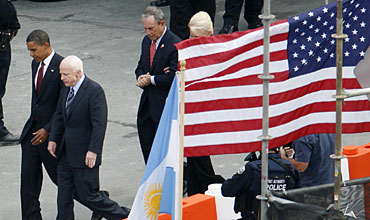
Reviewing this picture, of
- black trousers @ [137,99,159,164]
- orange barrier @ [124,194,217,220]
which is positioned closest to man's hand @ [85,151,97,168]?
orange barrier @ [124,194,217,220]

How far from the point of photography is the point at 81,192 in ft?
30.1

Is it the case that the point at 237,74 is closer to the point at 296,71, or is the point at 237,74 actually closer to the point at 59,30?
the point at 296,71

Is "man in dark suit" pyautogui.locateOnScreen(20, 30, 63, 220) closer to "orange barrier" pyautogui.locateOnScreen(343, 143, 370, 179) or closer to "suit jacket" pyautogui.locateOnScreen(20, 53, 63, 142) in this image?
"suit jacket" pyautogui.locateOnScreen(20, 53, 63, 142)

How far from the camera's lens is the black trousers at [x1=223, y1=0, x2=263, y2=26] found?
16297 mm

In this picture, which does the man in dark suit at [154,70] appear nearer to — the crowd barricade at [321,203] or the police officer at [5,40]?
the police officer at [5,40]

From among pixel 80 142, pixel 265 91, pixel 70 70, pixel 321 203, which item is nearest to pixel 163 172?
pixel 265 91

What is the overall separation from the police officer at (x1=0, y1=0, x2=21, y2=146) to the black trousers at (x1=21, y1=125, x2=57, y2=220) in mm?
2741

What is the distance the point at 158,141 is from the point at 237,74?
85cm

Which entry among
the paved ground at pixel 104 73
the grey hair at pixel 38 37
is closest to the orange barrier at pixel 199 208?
the paved ground at pixel 104 73

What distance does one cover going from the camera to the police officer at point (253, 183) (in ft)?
25.3

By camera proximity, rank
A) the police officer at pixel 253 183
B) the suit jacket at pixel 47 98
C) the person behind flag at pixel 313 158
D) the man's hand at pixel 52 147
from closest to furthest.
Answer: the police officer at pixel 253 183
the person behind flag at pixel 313 158
the man's hand at pixel 52 147
the suit jacket at pixel 47 98

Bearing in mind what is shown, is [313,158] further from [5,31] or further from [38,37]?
[5,31]

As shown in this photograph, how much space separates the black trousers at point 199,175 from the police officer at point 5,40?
331 centimetres

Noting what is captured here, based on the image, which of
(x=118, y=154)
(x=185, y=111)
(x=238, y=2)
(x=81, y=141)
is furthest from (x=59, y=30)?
(x=185, y=111)
